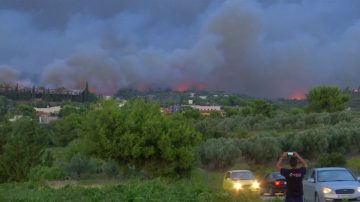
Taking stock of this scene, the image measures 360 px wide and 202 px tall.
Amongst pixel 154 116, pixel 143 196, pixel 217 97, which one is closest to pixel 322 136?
pixel 154 116

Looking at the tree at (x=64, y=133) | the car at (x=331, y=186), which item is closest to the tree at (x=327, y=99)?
the tree at (x=64, y=133)

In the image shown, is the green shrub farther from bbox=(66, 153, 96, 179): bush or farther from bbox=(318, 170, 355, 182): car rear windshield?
bbox=(318, 170, 355, 182): car rear windshield

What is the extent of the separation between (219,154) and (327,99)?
6384 cm

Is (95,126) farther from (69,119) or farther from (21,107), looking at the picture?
(21,107)

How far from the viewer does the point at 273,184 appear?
37.0 m

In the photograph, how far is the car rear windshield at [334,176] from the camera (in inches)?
898

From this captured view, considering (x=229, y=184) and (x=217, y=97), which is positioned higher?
(x=217, y=97)

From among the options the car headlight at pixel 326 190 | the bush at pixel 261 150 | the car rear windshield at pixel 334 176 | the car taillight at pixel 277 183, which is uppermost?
the bush at pixel 261 150

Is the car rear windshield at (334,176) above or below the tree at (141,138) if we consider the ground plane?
below

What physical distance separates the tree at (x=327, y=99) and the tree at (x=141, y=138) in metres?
73.0

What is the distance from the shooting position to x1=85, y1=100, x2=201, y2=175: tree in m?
47.2

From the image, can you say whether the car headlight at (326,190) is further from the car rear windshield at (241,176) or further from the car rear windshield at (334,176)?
the car rear windshield at (241,176)

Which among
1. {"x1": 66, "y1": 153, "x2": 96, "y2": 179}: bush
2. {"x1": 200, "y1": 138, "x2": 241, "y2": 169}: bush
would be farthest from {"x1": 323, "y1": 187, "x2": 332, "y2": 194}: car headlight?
{"x1": 200, "y1": 138, "x2": 241, "y2": 169}: bush

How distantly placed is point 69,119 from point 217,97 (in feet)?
234
